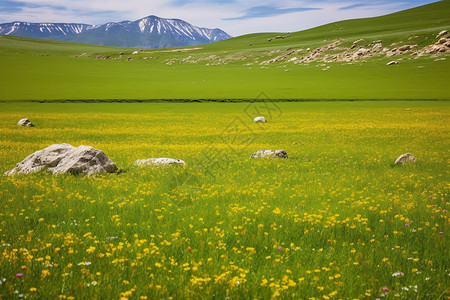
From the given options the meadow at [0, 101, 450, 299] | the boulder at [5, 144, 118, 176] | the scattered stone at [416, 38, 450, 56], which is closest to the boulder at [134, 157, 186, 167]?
the meadow at [0, 101, 450, 299]

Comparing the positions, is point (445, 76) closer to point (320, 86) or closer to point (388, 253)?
point (320, 86)

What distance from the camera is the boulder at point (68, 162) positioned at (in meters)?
14.7

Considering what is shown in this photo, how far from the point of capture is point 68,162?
14992 millimetres

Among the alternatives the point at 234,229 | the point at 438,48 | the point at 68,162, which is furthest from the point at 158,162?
the point at 438,48

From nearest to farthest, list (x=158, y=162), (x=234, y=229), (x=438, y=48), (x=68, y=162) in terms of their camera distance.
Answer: (x=234, y=229) → (x=68, y=162) → (x=158, y=162) → (x=438, y=48)

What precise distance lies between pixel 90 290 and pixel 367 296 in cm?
450

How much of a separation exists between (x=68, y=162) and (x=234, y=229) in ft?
33.1

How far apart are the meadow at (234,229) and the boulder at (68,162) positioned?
2.58 feet

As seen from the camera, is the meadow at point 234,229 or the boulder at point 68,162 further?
the boulder at point 68,162

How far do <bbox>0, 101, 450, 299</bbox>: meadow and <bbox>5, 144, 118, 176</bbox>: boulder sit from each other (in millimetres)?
786

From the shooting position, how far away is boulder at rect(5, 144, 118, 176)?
14719 millimetres

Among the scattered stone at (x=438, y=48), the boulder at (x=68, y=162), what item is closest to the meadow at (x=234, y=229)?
the boulder at (x=68, y=162)

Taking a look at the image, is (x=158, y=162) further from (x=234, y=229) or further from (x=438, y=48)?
(x=438, y=48)

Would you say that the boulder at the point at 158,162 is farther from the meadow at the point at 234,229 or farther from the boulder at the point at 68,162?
the boulder at the point at 68,162
